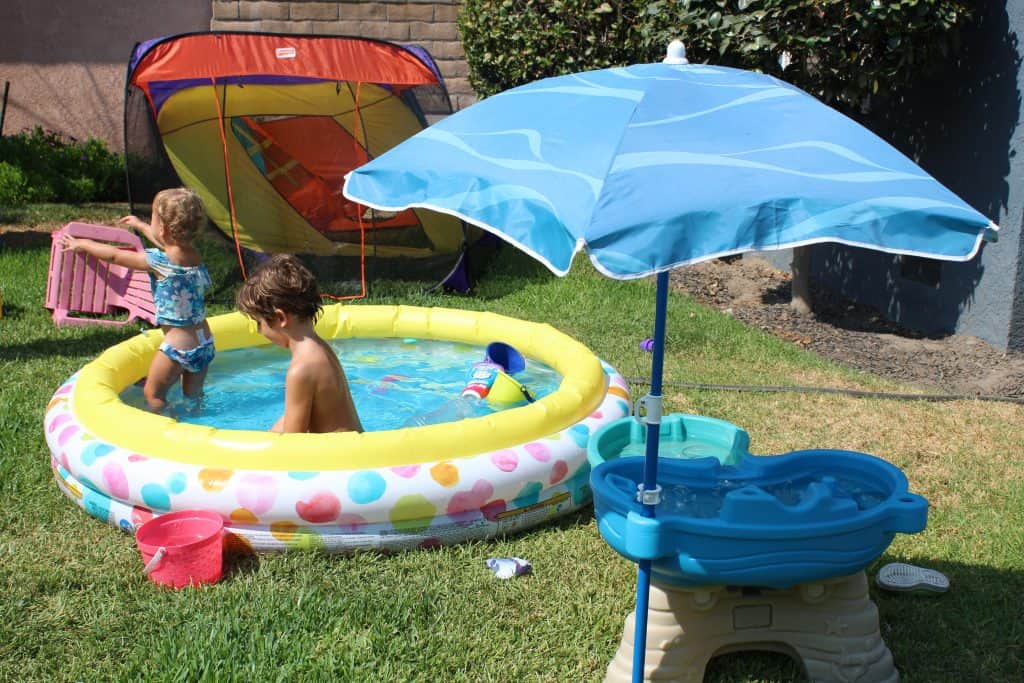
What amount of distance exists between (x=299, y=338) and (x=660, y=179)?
2.21 metres

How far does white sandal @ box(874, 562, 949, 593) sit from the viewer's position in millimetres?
3604

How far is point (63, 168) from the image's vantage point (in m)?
11.3

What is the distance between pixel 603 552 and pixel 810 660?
100cm

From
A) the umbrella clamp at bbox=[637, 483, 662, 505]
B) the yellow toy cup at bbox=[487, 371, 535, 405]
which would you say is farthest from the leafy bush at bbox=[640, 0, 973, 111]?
the umbrella clamp at bbox=[637, 483, 662, 505]

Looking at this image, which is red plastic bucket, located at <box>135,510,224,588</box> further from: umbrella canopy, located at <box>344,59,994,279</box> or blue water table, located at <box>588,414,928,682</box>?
umbrella canopy, located at <box>344,59,994,279</box>

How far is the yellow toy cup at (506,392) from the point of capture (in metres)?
5.36

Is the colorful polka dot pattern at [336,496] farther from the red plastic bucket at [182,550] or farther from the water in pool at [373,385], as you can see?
the water in pool at [373,385]

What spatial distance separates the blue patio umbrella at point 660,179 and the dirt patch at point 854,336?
4.05 m

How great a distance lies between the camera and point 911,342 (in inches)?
283

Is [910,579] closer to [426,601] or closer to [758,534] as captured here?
[758,534]

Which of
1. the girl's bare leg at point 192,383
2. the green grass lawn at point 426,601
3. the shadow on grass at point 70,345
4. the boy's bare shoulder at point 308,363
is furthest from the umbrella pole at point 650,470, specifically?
the shadow on grass at point 70,345

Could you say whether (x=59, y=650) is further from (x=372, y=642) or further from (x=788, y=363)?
(x=788, y=363)

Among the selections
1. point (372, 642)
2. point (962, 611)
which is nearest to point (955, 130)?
point (962, 611)

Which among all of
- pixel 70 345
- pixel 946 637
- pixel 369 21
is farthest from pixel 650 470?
pixel 369 21
